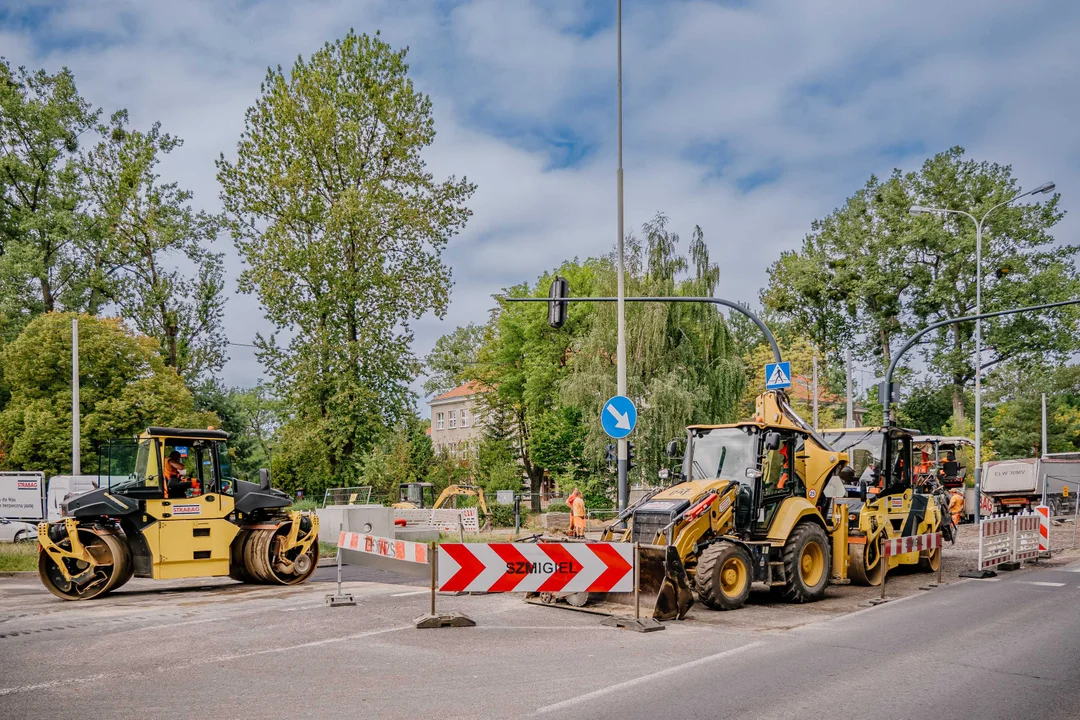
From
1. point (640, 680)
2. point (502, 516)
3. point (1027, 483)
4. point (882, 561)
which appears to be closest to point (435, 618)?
point (640, 680)

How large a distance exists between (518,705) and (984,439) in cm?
5739

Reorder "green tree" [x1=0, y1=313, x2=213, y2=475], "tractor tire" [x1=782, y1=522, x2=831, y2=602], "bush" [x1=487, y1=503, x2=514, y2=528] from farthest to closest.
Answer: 1. "bush" [x1=487, y1=503, x2=514, y2=528]
2. "green tree" [x1=0, y1=313, x2=213, y2=475]
3. "tractor tire" [x1=782, y1=522, x2=831, y2=602]

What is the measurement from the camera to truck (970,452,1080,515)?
114 ft

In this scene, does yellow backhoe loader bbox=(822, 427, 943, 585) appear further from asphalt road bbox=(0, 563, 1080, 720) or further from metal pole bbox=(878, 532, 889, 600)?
asphalt road bbox=(0, 563, 1080, 720)

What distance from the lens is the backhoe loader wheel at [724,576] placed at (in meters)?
11.6

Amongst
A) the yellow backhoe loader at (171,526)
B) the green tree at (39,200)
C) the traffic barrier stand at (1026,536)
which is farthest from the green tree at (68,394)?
the traffic barrier stand at (1026,536)

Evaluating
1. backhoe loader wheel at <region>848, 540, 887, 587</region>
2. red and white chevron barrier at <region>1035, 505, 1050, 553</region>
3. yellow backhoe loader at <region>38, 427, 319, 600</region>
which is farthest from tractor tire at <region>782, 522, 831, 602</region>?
yellow backhoe loader at <region>38, 427, 319, 600</region>

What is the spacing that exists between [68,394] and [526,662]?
34565mm

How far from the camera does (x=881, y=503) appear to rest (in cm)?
1584

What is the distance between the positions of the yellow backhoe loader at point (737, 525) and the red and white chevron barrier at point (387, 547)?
7.42 feet

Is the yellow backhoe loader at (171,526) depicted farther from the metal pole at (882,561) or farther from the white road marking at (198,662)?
the metal pole at (882,561)

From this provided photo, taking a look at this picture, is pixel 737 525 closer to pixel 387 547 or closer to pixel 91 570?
pixel 387 547

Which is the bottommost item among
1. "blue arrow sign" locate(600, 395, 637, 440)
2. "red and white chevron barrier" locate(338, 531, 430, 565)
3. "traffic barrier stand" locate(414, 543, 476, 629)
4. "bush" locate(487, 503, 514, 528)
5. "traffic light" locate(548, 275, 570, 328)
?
"bush" locate(487, 503, 514, 528)

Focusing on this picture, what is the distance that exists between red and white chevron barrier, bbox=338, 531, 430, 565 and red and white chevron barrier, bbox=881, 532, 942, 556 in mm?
7158
